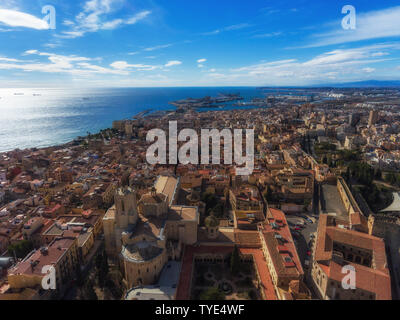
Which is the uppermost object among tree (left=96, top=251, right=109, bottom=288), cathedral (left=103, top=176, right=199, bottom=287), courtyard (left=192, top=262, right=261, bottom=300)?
cathedral (left=103, top=176, right=199, bottom=287)

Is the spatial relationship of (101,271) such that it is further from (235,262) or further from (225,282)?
(235,262)

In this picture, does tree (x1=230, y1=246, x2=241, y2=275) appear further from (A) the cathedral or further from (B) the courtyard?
(A) the cathedral

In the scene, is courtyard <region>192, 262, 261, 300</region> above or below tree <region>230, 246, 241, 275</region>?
below

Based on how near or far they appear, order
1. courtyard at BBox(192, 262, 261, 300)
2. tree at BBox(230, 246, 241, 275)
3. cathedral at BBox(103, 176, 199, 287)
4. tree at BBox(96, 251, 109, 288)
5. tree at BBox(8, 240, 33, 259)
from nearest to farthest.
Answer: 1. cathedral at BBox(103, 176, 199, 287)
2. courtyard at BBox(192, 262, 261, 300)
3. tree at BBox(96, 251, 109, 288)
4. tree at BBox(230, 246, 241, 275)
5. tree at BBox(8, 240, 33, 259)

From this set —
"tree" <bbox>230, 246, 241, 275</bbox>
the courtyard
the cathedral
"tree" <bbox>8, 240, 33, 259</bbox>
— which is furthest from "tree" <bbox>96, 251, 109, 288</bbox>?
"tree" <bbox>230, 246, 241, 275</bbox>

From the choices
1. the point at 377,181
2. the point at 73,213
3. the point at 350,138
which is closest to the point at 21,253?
the point at 73,213

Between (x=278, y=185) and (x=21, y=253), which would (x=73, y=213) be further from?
(x=278, y=185)

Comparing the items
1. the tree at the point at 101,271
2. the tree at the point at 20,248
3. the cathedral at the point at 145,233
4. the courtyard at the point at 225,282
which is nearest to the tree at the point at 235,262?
the courtyard at the point at 225,282

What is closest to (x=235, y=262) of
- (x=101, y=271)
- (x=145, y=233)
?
(x=145, y=233)

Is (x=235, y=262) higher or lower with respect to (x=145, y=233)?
lower

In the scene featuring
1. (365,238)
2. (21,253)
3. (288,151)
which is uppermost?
(288,151)

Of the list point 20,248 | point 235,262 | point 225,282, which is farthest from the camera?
point 20,248
